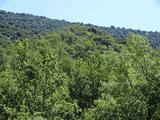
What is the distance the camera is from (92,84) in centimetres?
2973

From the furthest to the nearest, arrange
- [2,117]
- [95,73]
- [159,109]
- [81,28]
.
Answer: [81,28] → [95,73] → [2,117] → [159,109]

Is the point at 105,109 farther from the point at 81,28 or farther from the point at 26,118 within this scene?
the point at 81,28

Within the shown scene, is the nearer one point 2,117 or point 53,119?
point 53,119

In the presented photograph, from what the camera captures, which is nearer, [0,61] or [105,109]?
[105,109]

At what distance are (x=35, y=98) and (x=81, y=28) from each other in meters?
173

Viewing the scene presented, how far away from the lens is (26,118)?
515 inches

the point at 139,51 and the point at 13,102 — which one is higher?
the point at 139,51

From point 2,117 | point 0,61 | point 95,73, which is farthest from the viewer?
point 0,61

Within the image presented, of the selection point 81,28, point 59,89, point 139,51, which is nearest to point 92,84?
point 59,89

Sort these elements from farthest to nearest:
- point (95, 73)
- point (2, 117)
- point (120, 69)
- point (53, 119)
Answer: point (95, 73), point (2, 117), point (120, 69), point (53, 119)

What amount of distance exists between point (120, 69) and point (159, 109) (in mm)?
6175

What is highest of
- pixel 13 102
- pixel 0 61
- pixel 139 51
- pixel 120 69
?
pixel 139 51

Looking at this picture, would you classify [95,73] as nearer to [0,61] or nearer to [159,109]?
[159,109]

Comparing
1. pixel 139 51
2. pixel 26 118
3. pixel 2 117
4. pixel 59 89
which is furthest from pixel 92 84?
pixel 26 118
